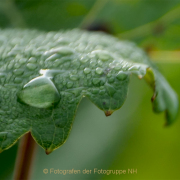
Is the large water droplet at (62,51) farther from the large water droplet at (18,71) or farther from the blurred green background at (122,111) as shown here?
the blurred green background at (122,111)

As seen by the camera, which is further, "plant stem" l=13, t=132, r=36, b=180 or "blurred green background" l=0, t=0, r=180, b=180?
"blurred green background" l=0, t=0, r=180, b=180

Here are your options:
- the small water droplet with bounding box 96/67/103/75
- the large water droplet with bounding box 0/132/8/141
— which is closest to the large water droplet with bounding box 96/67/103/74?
the small water droplet with bounding box 96/67/103/75

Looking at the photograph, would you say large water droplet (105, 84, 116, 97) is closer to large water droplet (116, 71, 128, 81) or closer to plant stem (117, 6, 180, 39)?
large water droplet (116, 71, 128, 81)

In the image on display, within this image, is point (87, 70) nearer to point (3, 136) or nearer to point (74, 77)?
point (74, 77)

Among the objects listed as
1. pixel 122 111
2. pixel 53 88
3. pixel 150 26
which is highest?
pixel 150 26

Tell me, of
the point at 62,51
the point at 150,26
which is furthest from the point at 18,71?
the point at 150,26
